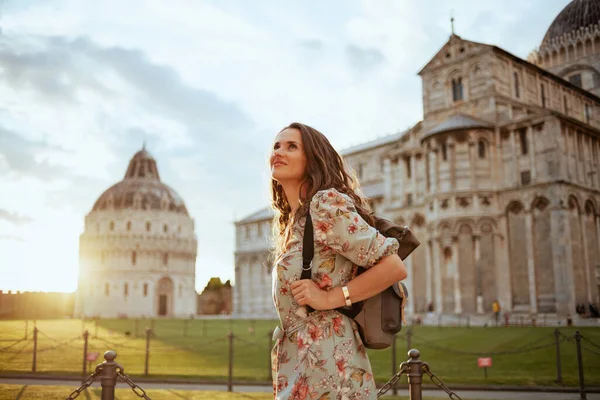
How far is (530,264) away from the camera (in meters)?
39.3

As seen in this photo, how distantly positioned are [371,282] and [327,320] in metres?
0.36

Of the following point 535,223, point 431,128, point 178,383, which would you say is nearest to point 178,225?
point 431,128

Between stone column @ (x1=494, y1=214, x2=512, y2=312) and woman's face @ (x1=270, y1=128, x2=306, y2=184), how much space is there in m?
38.9

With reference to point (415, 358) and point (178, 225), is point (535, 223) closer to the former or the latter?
point (415, 358)

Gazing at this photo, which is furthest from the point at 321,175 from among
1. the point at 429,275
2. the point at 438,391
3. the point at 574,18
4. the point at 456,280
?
the point at 574,18

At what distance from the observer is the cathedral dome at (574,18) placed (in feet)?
175

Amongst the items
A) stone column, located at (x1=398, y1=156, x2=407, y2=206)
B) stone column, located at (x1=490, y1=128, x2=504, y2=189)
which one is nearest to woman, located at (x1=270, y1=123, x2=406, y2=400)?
stone column, located at (x1=490, y1=128, x2=504, y2=189)

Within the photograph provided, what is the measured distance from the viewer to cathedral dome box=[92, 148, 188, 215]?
110m

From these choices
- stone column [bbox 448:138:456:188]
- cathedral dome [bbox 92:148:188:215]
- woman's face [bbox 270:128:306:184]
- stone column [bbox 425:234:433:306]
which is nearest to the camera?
woman's face [bbox 270:128:306:184]

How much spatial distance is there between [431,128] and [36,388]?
1523 inches

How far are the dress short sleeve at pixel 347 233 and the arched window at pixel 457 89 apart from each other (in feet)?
144

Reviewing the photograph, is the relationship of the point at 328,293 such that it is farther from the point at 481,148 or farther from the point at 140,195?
the point at 140,195

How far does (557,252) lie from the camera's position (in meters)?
38.3

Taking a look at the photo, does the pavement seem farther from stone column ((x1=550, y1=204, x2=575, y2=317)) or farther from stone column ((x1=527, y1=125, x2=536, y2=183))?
stone column ((x1=527, y1=125, x2=536, y2=183))
